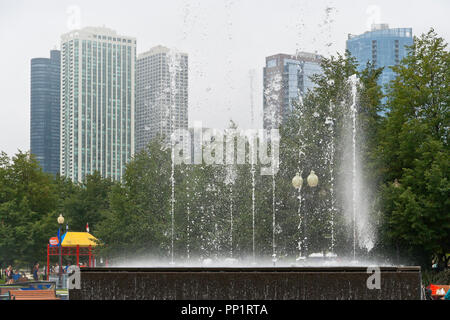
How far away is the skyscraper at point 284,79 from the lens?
7312 centimetres

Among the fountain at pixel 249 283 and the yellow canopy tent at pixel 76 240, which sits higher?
the fountain at pixel 249 283

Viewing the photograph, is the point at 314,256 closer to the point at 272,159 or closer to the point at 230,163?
the point at 272,159

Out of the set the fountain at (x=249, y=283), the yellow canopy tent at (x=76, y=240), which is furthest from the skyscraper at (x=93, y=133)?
the fountain at (x=249, y=283)

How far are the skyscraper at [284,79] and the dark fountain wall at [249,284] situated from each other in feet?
182

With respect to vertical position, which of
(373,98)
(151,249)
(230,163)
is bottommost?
(151,249)

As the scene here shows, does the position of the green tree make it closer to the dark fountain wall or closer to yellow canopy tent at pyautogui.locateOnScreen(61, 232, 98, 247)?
yellow canopy tent at pyautogui.locateOnScreen(61, 232, 98, 247)

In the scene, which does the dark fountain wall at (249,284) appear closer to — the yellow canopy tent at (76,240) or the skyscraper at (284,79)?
the yellow canopy tent at (76,240)

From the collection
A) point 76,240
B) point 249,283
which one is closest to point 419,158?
point 76,240

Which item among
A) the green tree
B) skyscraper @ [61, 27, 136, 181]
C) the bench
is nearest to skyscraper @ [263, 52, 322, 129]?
the green tree

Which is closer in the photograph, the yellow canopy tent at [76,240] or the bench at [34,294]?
the bench at [34,294]

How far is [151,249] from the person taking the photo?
45.1 meters
